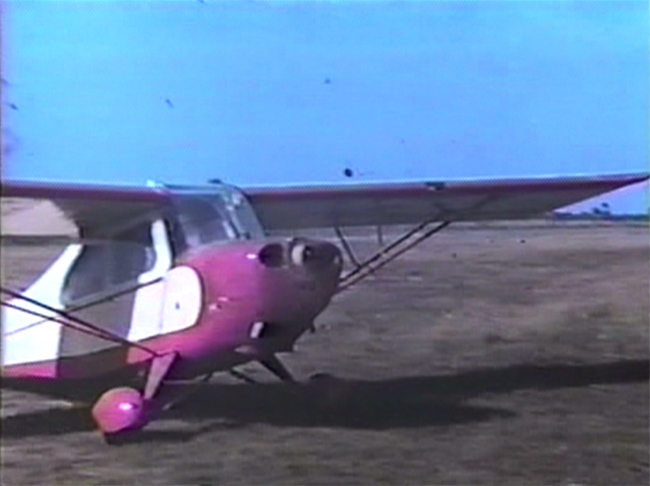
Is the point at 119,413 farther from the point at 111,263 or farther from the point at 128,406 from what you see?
the point at 111,263

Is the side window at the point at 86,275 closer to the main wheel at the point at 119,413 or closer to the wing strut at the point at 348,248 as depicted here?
the main wheel at the point at 119,413

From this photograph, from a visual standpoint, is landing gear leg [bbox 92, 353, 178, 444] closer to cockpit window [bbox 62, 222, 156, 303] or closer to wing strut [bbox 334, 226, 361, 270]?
cockpit window [bbox 62, 222, 156, 303]

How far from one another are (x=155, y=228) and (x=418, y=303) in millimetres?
480

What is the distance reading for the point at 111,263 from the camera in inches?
93.9

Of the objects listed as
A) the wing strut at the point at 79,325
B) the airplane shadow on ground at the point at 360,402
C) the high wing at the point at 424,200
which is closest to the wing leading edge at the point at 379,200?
the high wing at the point at 424,200

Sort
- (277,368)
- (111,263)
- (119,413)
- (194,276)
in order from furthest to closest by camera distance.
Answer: (194,276), (277,368), (111,263), (119,413)

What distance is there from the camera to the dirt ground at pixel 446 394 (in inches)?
90.0

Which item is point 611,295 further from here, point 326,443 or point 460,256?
point 326,443

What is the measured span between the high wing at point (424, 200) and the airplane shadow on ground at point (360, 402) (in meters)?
0.28

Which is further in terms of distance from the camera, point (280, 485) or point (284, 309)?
point (284, 309)

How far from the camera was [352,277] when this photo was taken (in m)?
2.43

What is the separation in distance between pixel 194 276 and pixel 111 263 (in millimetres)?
241

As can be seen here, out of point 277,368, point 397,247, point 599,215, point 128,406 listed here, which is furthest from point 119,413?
point 599,215

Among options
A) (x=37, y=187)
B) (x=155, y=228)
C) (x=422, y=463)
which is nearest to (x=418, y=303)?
(x=422, y=463)
